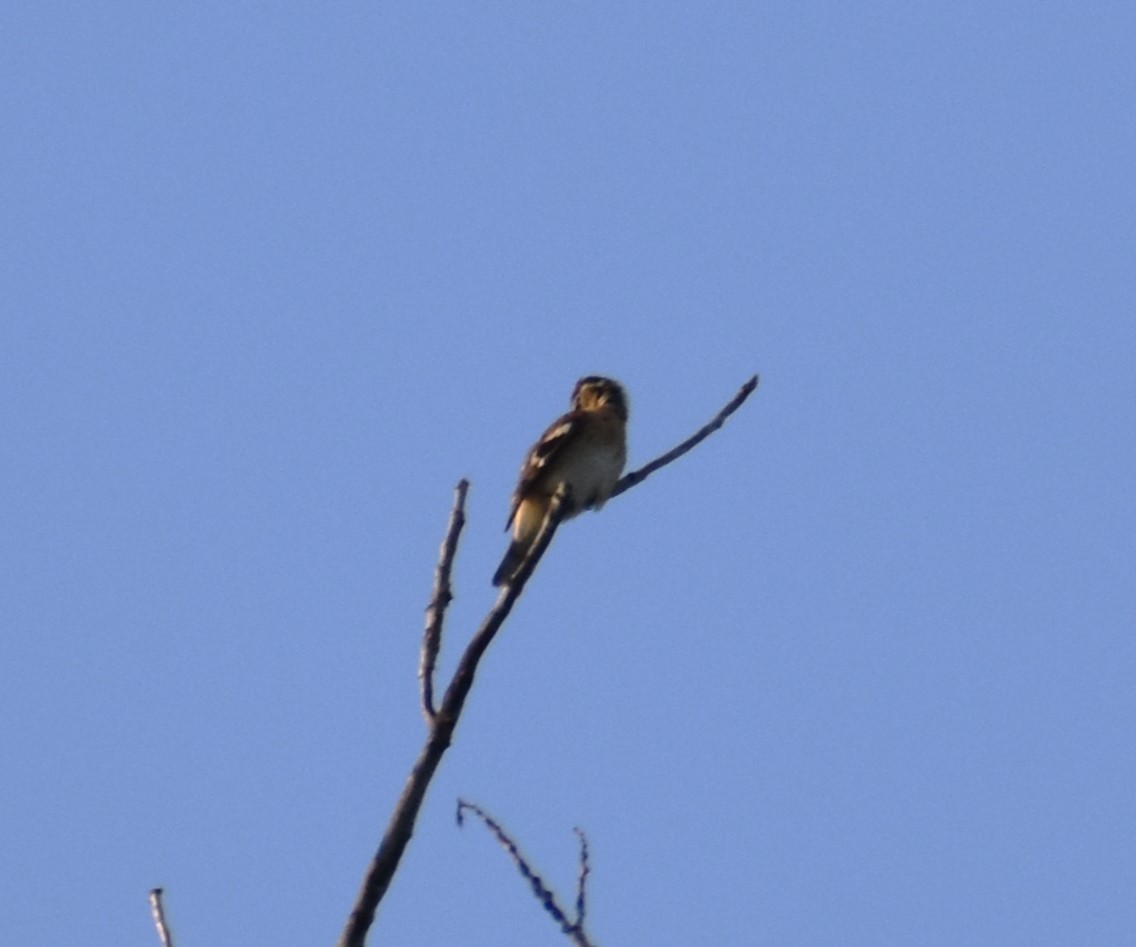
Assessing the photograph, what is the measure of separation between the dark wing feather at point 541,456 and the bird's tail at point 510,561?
0.22 metres

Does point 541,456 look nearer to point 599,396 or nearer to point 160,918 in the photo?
point 599,396

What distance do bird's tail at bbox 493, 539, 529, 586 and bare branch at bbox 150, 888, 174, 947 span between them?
18.1ft

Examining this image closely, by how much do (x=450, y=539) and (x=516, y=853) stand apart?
1.02m

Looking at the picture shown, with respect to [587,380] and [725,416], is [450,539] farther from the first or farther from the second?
[587,380]

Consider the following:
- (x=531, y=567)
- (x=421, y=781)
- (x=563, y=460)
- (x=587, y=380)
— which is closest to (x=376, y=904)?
(x=421, y=781)

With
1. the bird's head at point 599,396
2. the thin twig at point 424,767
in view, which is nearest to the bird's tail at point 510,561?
the bird's head at point 599,396

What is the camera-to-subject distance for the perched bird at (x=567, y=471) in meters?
10.5

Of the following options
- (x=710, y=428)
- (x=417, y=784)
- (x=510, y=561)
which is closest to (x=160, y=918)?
(x=417, y=784)

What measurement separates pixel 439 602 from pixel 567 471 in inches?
199

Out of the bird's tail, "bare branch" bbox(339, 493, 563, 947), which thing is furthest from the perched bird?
"bare branch" bbox(339, 493, 563, 947)

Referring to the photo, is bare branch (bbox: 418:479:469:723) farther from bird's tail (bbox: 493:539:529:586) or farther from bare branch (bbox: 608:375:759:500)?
bird's tail (bbox: 493:539:529:586)

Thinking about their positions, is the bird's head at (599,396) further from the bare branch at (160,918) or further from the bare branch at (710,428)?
the bare branch at (160,918)

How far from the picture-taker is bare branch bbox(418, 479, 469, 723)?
535cm

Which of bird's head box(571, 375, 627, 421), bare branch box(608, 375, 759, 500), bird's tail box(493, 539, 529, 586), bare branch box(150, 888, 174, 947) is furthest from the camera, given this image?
bird's head box(571, 375, 627, 421)
